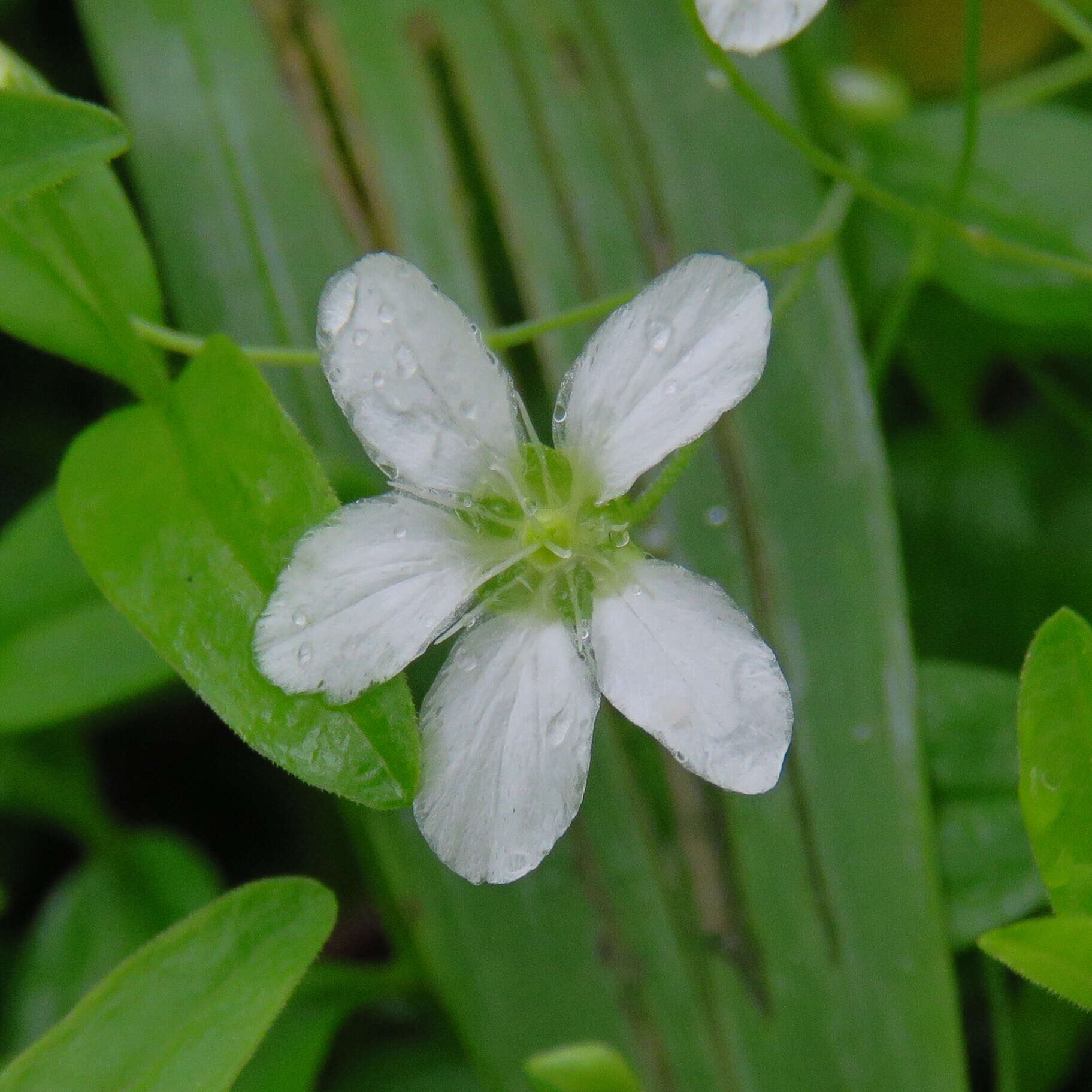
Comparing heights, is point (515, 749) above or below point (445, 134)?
below

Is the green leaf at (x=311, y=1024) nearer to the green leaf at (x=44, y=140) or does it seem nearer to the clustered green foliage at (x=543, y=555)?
the clustered green foliage at (x=543, y=555)

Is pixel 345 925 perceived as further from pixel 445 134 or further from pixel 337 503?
pixel 445 134

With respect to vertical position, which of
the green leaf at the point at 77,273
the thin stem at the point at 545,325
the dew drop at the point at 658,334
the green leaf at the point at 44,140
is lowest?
the thin stem at the point at 545,325

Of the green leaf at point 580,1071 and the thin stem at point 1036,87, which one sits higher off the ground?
the thin stem at point 1036,87

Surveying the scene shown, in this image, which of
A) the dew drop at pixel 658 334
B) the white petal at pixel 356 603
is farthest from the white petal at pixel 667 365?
the white petal at pixel 356 603

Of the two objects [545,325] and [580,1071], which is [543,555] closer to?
[545,325]

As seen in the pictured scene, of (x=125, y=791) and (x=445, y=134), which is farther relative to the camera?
(x=125, y=791)

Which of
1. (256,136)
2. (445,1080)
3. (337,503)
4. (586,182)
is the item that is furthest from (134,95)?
(445,1080)
